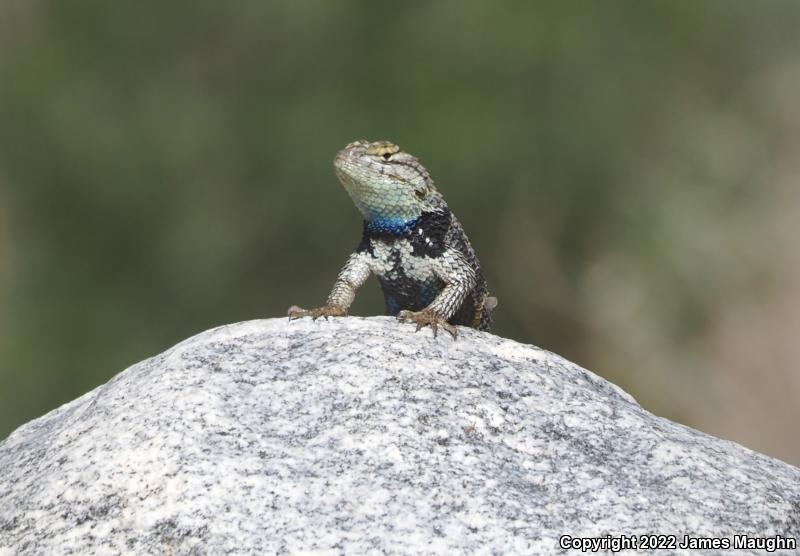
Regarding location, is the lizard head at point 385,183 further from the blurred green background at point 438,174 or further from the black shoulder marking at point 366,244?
the blurred green background at point 438,174

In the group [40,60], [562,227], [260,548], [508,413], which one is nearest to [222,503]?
[260,548]

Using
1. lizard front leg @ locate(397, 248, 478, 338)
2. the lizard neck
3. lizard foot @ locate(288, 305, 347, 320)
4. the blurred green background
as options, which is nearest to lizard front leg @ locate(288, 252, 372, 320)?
lizard foot @ locate(288, 305, 347, 320)

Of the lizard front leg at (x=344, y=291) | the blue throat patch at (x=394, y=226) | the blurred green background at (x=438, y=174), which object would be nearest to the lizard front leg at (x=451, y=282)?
the blue throat patch at (x=394, y=226)

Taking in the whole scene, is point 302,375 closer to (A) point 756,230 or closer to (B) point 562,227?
(B) point 562,227

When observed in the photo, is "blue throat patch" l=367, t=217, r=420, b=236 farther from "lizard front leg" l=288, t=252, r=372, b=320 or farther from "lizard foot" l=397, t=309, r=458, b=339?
"lizard foot" l=397, t=309, r=458, b=339

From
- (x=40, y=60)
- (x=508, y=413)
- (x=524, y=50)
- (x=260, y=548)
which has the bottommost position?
(x=260, y=548)

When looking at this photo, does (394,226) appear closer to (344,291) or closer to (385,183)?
(385,183)

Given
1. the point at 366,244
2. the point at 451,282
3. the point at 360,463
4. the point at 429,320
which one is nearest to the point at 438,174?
the point at 366,244
